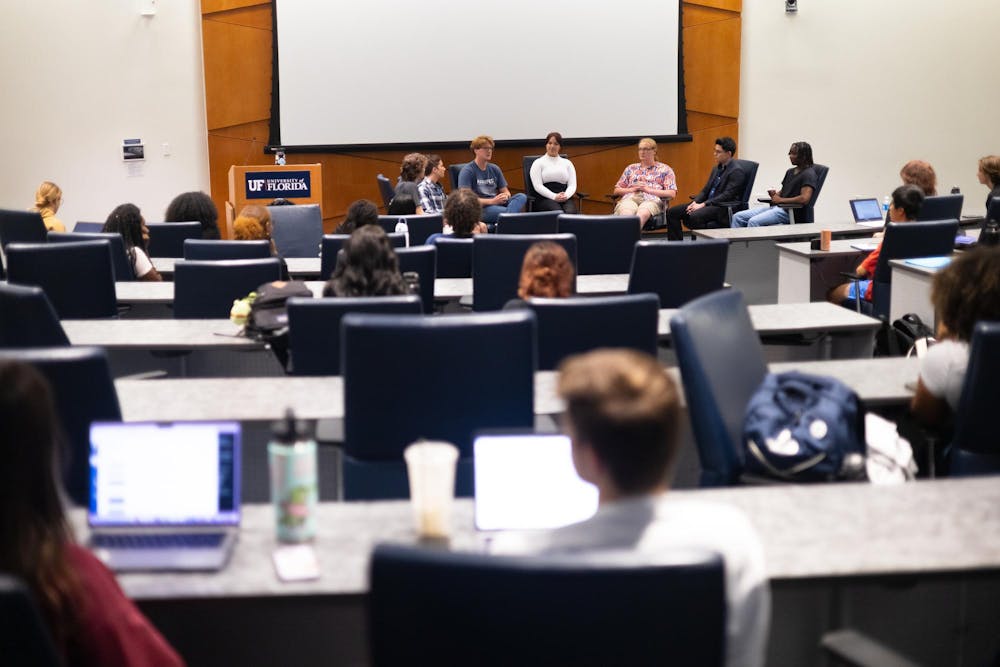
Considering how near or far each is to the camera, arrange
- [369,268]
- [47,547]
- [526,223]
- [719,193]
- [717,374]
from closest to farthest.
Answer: [47,547]
[717,374]
[369,268]
[526,223]
[719,193]

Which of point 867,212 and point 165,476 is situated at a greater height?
point 867,212

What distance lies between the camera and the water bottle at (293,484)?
221cm

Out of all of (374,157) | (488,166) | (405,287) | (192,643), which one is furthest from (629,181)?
(192,643)

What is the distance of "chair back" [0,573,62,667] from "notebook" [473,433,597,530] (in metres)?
1.05

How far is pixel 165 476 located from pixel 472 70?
10.1 m

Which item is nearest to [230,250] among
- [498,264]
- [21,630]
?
[498,264]

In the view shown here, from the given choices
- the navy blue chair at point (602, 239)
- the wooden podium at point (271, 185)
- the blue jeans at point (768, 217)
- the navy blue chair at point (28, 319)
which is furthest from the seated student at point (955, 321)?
the wooden podium at point (271, 185)

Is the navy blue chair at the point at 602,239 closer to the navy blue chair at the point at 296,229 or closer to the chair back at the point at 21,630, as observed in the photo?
the navy blue chair at the point at 296,229

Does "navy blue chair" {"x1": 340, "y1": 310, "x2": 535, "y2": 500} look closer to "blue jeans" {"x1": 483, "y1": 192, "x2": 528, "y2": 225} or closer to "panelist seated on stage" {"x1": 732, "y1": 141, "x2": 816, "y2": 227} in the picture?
"panelist seated on stage" {"x1": 732, "y1": 141, "x2": 816, "y2": 227}

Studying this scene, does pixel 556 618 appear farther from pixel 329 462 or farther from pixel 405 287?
pixel 405 287

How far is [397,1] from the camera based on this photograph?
11.8 meters

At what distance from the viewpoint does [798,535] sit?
7.32 feet

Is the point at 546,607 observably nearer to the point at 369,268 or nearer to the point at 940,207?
the point at 369,268

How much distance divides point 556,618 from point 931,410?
7.24ft
